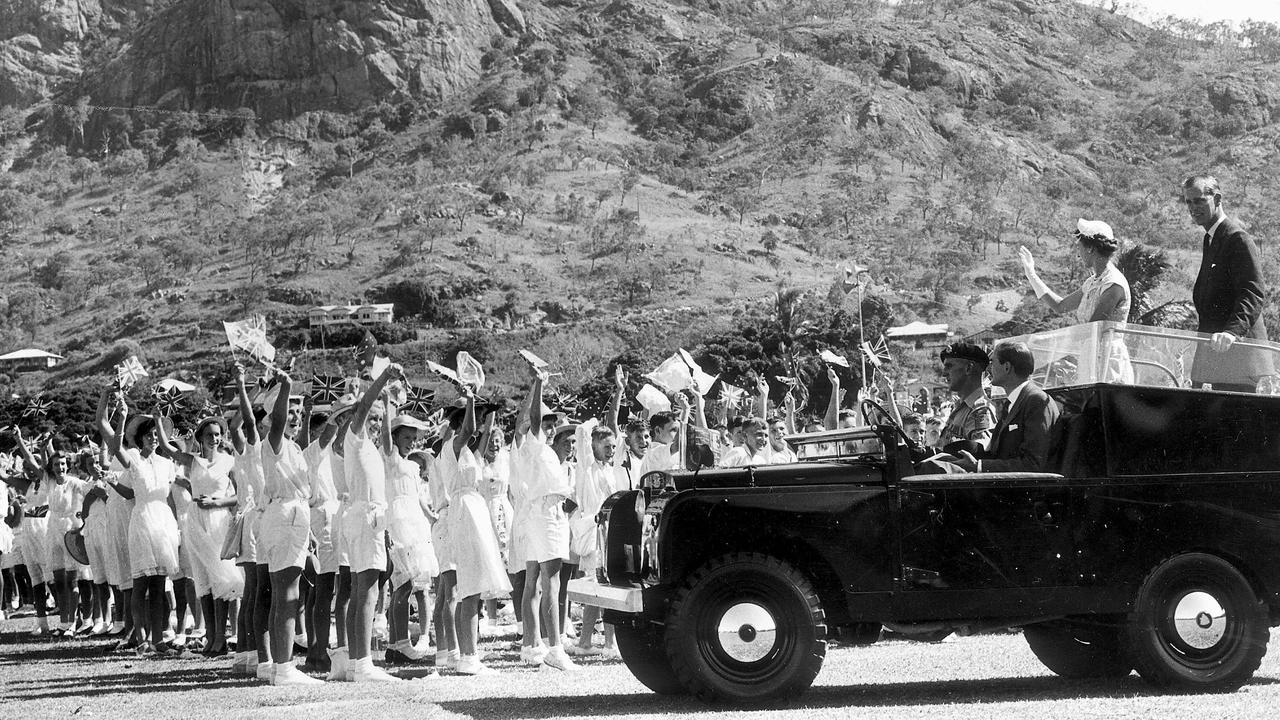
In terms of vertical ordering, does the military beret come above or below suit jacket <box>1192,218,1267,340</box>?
below

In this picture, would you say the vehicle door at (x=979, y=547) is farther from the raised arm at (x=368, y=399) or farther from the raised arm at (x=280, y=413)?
the raised arm at (x=280, y=413)

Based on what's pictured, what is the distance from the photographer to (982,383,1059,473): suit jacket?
338 inches

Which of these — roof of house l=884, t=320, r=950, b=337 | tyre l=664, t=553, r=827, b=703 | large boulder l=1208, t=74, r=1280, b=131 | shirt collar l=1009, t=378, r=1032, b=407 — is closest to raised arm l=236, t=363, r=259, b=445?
tyre l=664, t=553, r=827, b=703

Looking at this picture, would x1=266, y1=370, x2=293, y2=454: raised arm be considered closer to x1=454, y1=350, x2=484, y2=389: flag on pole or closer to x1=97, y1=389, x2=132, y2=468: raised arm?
x1=454, y1=350, x2=484, y2=389: flag on pole

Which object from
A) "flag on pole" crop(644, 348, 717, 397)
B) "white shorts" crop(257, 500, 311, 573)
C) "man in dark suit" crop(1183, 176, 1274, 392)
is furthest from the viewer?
"flag on pole" crop(644, 348, 717, 397)

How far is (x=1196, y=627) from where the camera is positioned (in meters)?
8.69

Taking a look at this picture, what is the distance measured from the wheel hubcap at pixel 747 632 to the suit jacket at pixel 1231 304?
3.00 metres

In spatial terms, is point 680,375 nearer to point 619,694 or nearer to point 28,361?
point 619,694

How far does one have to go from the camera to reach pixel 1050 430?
868 cm

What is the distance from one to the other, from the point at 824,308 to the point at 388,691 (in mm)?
93651

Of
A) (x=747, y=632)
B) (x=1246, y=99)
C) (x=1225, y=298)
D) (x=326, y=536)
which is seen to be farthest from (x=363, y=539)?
(x=1246, y=99)

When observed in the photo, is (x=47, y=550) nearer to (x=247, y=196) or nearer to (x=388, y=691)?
(x=388, y=691)

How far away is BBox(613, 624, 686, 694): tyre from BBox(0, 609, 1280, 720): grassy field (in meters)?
0.11

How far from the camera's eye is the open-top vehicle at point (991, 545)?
8.24 meters
